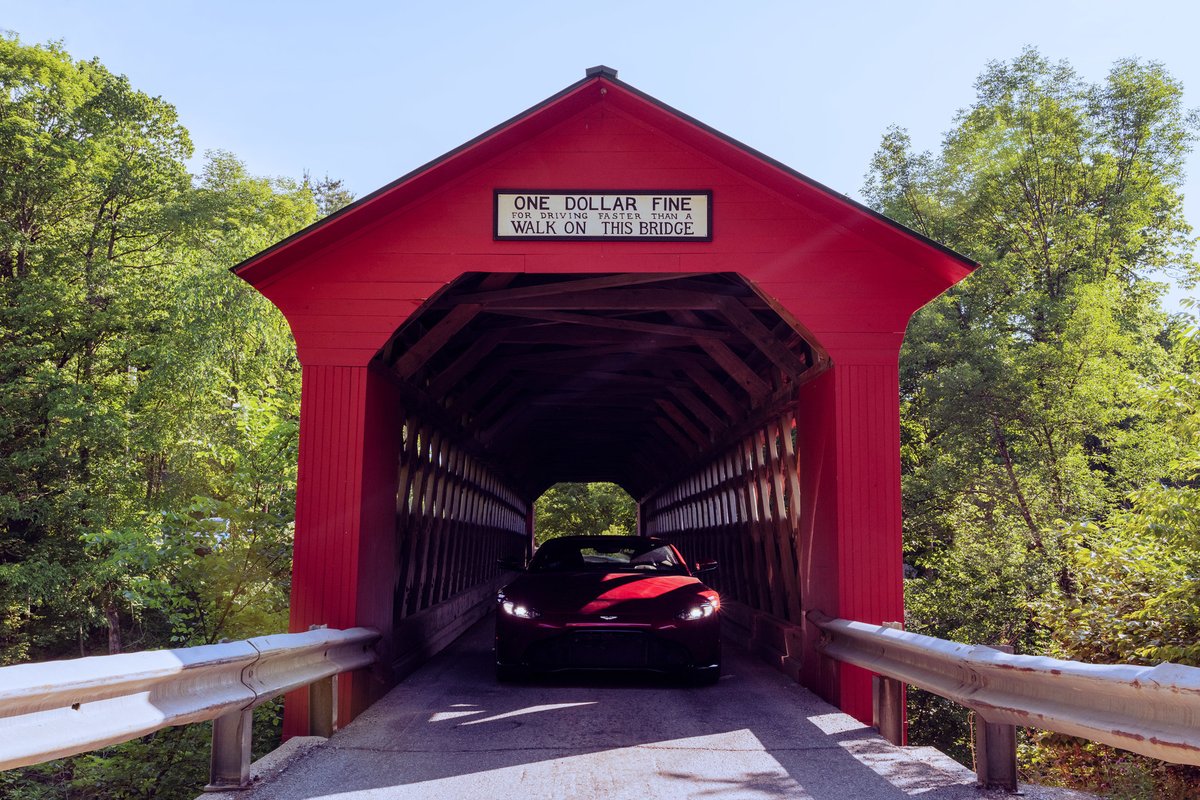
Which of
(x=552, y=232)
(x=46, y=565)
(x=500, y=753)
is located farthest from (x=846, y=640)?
(x=46, y=565)

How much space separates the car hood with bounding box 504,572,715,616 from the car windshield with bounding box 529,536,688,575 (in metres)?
0.71

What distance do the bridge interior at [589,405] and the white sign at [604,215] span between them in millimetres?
432

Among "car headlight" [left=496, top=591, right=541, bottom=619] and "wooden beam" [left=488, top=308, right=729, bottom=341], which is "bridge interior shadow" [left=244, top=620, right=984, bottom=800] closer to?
"car headlight" [left=496, top=591, right=541, bottom=619]

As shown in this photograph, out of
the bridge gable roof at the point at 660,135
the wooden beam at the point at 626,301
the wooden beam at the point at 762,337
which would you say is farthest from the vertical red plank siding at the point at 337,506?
the wooden beam at the point at 762,337

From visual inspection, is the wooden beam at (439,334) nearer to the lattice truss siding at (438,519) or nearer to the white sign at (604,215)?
the lattice truss siding at (438,519)

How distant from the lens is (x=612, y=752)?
5113 millimetres

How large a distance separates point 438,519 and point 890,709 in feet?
22.5

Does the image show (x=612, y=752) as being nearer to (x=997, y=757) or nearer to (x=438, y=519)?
(x=997, y=757)

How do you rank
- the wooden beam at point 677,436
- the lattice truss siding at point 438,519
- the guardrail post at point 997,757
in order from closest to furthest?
the guardrail post at point 997,757 → the lattice truss siding at point 438,519 → the wooden beam at point 677,436

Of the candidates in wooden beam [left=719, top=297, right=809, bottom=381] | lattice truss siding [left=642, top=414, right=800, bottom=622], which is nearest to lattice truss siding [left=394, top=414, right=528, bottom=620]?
wooden beam [left=719, top=297, right=809, bottom=381]

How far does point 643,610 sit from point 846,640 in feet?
5.50

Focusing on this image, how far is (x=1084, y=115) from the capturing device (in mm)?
27078

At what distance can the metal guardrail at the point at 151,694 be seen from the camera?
106 inches

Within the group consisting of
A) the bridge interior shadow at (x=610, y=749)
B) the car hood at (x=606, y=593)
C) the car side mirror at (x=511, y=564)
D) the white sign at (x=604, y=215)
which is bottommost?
the bridge interior shadow at (x=610, y=749)
